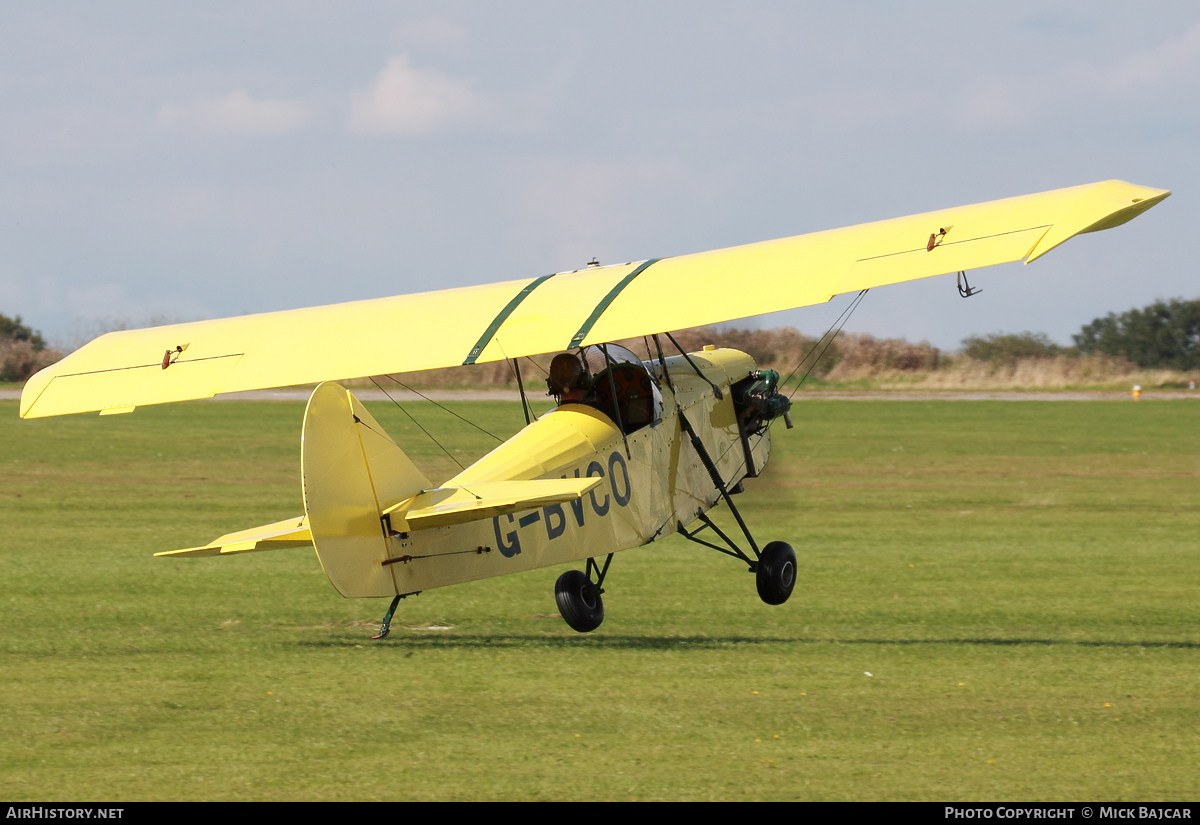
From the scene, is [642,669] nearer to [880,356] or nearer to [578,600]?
[578,600]

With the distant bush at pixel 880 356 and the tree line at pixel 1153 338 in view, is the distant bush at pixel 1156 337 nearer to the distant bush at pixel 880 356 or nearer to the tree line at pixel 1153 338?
the tree line at pixel 1153 338

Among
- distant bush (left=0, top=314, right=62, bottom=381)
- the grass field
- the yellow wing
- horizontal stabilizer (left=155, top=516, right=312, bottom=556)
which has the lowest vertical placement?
the grass field

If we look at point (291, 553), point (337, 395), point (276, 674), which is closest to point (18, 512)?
point (291, 553)

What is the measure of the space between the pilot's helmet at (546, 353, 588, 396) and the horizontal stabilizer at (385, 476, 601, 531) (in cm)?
164

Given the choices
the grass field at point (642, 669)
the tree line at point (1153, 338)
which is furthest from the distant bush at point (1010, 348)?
the grass field at point (642, 669)

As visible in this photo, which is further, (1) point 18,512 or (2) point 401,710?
(1) point 18,512

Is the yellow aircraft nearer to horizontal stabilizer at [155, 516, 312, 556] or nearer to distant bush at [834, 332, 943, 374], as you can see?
horizontal stabilizer at [155, 516, 312, 556]

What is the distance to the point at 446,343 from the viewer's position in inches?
328

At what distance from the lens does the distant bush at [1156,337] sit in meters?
55.9

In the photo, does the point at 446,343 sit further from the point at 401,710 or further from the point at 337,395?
the point at 401,710

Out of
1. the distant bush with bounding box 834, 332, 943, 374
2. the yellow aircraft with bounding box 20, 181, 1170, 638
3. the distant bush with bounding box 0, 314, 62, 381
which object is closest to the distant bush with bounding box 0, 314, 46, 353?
the distant bush with bounding box 0, 314, 62, 381

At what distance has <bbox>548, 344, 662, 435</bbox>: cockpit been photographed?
9086 mm

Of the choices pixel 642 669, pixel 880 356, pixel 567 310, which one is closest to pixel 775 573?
pixel 642 669

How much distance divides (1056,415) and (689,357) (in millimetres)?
29326
